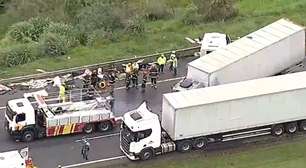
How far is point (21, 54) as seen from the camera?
45.5 m

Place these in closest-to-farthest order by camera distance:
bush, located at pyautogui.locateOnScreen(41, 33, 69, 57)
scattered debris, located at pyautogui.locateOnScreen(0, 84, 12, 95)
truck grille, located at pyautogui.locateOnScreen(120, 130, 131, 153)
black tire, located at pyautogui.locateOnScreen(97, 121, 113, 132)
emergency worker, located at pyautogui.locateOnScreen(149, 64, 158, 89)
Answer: truck grille, located at pyautogui.locateOnScreen(120, 130, 131, 153) < black tire, located at pyautogui.locateOnScreen(97, 121, 113, 132) < scattered debris, located at pyautogui.locateOnScreen(0, 84, 12, 95) < emergency worker, located at pyautogui.locateOnScreen(149, 64, 158, 89) < bush, located at pyautogui.locateOnScreen(41, 33, 69, 57)

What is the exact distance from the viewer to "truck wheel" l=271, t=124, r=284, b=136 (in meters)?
36.1

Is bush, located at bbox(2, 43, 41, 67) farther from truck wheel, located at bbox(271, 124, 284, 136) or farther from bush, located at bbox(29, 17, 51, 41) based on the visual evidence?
truck wheel, located at bbox(271, 124, 284, 136)

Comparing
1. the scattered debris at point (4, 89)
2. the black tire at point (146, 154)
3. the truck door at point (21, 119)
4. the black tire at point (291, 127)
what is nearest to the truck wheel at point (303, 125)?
the black tire at point (291, 127)

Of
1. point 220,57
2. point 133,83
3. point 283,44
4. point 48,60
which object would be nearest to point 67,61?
point 48,60

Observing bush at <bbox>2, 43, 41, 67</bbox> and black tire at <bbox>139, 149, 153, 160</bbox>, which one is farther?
bush at <bbox>2, 43, 41, 67</bbox>

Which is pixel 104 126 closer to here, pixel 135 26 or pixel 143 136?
pixel 143 136

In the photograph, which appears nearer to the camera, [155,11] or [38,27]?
[38,27]

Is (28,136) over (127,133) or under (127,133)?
under

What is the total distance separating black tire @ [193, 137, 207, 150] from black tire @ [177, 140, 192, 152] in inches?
10.0

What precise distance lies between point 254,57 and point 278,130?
17.7 ft

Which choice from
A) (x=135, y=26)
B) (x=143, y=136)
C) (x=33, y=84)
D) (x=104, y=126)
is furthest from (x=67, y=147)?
(x=135, y=26)

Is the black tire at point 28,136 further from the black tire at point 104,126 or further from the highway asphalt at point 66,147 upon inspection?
the black tire at point 104,126

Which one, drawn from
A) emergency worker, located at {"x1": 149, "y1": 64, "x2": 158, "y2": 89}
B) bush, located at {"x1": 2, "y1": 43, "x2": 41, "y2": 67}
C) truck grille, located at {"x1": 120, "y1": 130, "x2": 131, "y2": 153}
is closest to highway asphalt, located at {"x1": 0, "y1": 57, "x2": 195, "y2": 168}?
truck grille, located at {"x1": 120, "y1": 130, "x2": 131, "y2": 153}
